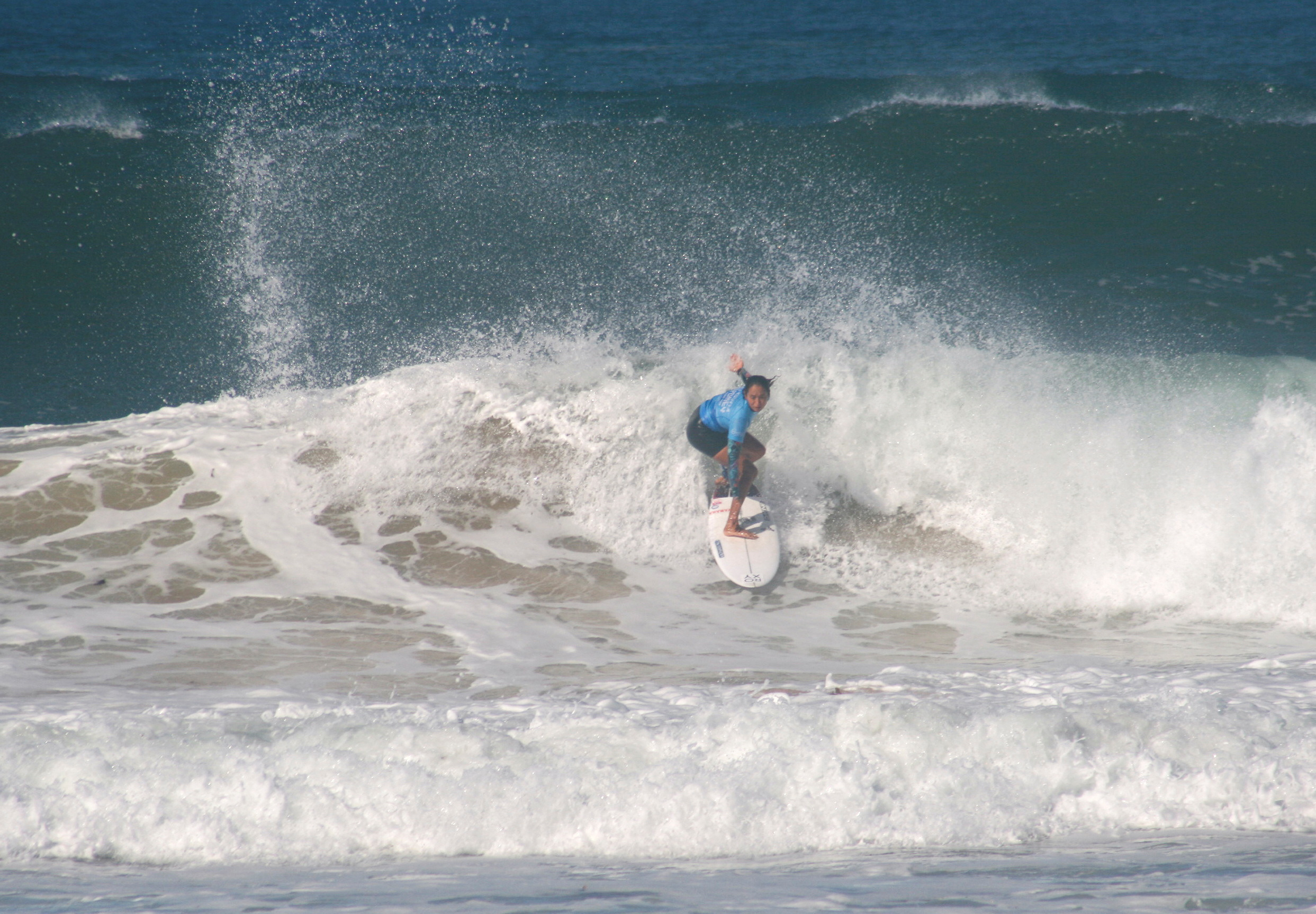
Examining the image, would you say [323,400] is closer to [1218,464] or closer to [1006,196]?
[1218,464]

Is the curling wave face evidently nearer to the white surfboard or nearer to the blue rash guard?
the white surfboard

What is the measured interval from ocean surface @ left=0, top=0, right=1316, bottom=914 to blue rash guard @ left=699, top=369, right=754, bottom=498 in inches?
24.4

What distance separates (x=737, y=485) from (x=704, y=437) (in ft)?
1.77

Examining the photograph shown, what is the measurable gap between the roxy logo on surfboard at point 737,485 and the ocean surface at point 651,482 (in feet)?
0.83

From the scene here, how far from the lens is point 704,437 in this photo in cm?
764

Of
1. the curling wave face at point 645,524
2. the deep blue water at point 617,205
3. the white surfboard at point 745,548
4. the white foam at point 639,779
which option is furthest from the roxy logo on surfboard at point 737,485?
the white foam at point 639,779

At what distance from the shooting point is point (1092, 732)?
158 inches

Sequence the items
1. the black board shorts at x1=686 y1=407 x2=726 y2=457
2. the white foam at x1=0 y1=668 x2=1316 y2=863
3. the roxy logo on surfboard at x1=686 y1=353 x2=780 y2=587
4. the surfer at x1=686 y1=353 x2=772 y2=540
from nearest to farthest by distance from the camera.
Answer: the white foam at x1=0 y1=668 x2=1316 y2=863 → the surfer at x1=686 y1=353 x2=772 y2=540 → the roxy logo on surfboard at x1=686 y1=353 x2=780 y2=587 → the black board shorts at x1=686 y1=407 x2=726 y2=457

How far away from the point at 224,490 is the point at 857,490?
224 inches

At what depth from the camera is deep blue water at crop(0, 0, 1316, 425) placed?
10.5 meters

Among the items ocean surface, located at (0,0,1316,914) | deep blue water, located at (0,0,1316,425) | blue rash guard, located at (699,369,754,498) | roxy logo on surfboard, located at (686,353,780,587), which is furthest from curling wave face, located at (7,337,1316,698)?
deep blue water, located at (0,0,1316,425)

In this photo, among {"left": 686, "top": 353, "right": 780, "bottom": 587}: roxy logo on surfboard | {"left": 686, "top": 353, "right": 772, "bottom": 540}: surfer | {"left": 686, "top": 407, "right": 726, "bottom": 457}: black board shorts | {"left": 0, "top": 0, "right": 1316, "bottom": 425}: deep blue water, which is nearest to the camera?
{"left": 686, "top": 353, "right": 772, "bottom": 540}: surfer

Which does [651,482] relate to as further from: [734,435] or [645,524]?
[734,435]

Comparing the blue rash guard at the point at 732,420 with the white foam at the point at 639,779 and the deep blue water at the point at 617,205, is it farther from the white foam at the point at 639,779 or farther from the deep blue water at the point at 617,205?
the white foam at the point at 639,779
